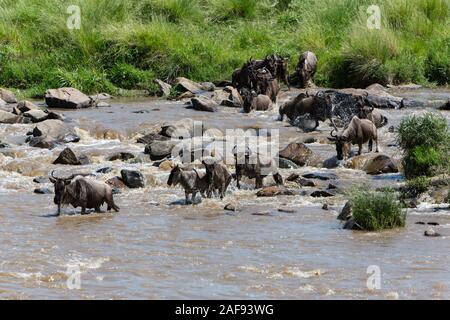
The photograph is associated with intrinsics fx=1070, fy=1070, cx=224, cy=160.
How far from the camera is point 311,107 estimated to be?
71.6 feet

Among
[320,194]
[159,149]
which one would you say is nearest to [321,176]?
[320,194]

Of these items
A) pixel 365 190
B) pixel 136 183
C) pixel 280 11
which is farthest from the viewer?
pixel 280 11

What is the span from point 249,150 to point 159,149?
2265 mm

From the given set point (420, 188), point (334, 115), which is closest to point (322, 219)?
point (420, 188)

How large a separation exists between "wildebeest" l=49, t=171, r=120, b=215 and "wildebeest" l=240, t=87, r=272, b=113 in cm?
867

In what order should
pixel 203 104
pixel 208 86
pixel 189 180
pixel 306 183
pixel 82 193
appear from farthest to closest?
pixel 208 86, pixel 203 104, pixel 306 183, pixel 189 180, pixel 82 193

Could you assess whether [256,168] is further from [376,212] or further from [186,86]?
[186,86]

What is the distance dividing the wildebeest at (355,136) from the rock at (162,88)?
7865 millimetres

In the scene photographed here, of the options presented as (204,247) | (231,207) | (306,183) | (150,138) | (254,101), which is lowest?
(204,247)

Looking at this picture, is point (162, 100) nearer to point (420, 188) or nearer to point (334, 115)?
point (334, 115)

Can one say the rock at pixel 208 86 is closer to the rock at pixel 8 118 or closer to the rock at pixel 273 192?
the rock at pixel 8 118

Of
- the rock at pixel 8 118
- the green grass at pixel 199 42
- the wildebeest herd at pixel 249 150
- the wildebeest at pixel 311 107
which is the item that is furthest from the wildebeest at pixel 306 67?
the rock at pixel 8 118
